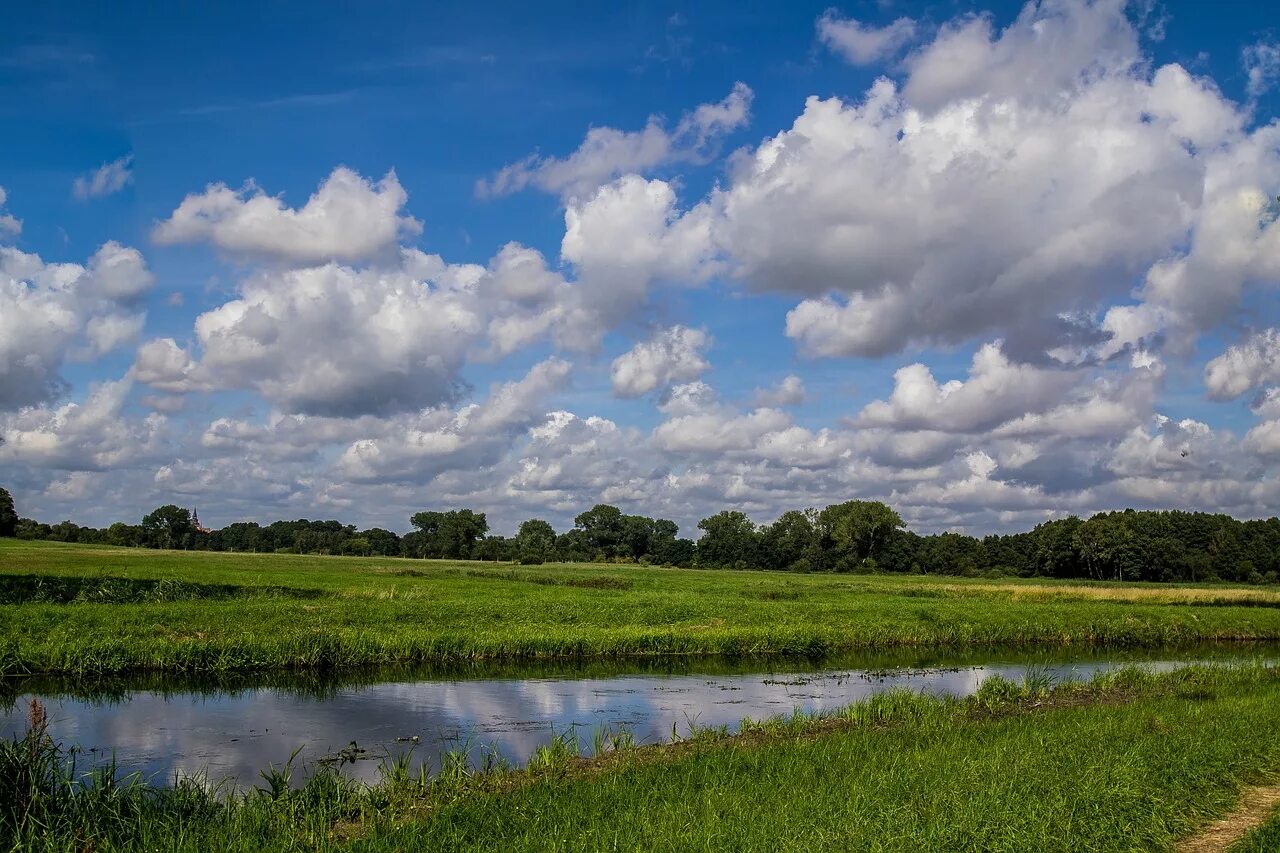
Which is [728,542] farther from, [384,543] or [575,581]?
[575,581]

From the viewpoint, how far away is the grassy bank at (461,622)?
27.9 metres

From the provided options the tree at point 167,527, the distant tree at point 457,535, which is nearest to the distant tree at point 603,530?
the distant tree at point 457,535

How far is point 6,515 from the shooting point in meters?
124

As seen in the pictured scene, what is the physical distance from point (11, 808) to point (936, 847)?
9.70m

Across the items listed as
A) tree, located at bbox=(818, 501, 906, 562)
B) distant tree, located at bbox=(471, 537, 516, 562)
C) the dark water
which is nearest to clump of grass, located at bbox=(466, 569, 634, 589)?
the dark water

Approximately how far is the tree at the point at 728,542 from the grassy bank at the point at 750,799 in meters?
145

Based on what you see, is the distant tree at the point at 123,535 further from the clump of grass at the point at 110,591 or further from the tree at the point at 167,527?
the clump of grass at the point at 110,591

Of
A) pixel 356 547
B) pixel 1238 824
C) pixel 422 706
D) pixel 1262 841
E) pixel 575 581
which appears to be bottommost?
pixel 356 547

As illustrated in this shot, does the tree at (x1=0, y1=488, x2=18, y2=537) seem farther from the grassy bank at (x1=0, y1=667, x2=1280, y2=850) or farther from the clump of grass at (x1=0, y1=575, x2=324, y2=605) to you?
the grassy bank at (x1=0, y1=667, x2=1280, y2=850)

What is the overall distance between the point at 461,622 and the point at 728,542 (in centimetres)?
14112

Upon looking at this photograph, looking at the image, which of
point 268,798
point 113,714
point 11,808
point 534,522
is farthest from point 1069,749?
point 534,522

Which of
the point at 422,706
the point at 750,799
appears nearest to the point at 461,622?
the point at 422,706

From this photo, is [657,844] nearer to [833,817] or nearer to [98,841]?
[833,817]

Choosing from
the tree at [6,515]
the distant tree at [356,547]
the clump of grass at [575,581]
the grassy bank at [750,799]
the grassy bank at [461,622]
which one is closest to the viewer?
the grassy bank at [750,799]
